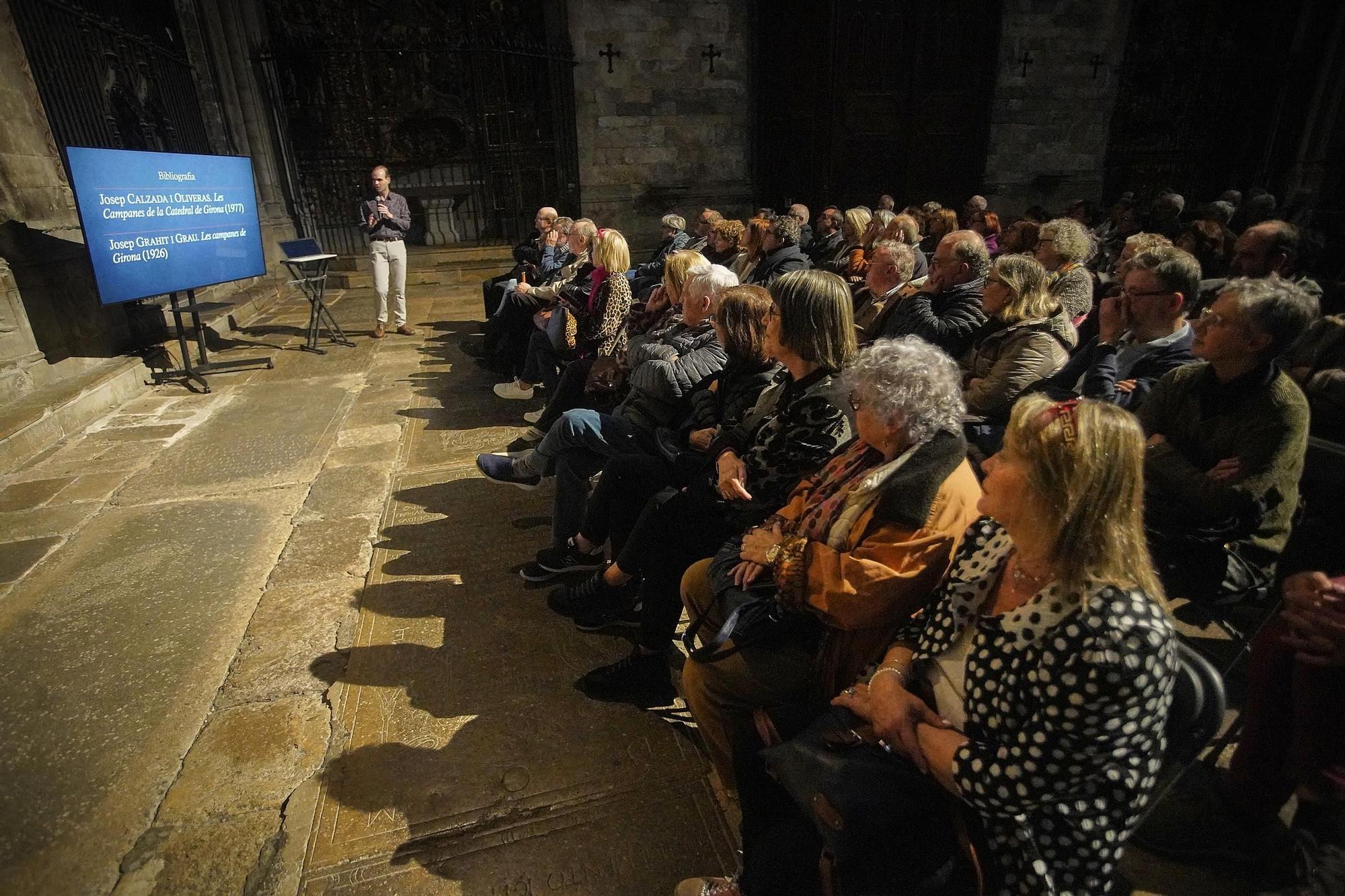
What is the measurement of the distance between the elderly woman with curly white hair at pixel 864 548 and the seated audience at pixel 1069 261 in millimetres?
2608

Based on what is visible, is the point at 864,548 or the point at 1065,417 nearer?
the point at 1065,417

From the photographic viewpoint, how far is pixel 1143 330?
2.79m

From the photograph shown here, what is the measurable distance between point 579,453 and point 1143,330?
2459mm

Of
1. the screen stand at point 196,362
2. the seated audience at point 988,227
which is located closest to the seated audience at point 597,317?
the screen stand at point 196,362

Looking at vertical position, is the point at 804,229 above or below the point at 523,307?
above

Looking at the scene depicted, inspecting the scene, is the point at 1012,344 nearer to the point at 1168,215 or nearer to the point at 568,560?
the point at 568,560

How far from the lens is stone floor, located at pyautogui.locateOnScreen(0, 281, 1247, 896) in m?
1.86

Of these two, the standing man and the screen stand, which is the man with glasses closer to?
the screen stand

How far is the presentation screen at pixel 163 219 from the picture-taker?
4.90m

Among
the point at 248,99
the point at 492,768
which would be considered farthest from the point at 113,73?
the point at 492,768

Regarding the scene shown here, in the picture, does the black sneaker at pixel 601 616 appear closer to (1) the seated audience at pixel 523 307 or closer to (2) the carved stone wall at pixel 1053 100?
(1) the seated audience at pixel 523 307

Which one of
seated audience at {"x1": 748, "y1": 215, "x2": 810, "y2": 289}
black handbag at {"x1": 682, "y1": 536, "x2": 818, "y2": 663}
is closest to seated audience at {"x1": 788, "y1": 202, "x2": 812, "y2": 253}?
seated audience at {"x1": 748, "y1": 215, "x2": 810, "y2": 289}

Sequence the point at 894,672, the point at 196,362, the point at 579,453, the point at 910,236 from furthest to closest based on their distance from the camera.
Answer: the point at 196,362 < the point at 910,236 < the point at 579,453 < the point at 894,672

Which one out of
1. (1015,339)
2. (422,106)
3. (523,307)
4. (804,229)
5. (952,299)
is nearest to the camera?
(1015,339)
